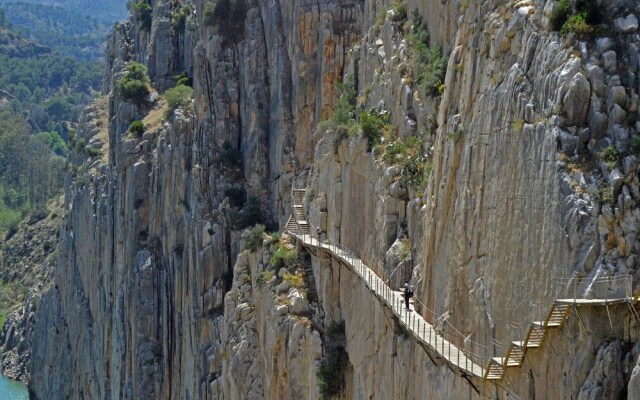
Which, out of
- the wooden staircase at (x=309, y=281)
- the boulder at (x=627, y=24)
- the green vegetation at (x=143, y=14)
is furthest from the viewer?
the green vegetation at (x=143, y=14)

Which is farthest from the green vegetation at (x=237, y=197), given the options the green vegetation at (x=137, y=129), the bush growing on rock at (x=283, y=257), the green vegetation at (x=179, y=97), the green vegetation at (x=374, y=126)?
the green vegetation at (x=374, y=126)

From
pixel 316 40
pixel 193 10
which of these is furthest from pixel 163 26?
pixel 316 40

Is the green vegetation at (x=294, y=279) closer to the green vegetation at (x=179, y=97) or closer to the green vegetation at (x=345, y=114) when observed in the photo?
the green vegetation at (x=345, y=114)

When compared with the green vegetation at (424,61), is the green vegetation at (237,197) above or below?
below

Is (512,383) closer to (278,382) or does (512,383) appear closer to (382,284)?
(382,284)

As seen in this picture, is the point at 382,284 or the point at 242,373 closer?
the point at 382,284

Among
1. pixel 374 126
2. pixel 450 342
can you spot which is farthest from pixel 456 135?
pixel 374 126
